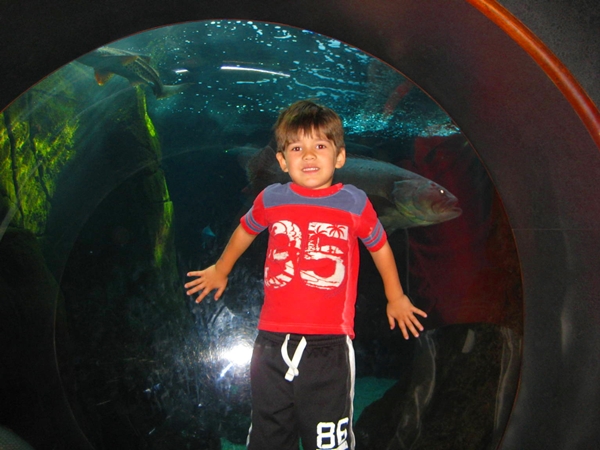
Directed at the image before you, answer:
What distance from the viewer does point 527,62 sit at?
1.58 meters

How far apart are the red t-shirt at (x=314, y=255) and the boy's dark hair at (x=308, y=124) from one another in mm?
166

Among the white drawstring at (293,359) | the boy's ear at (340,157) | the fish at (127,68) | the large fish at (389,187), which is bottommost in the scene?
the white drawstring at (293,359)

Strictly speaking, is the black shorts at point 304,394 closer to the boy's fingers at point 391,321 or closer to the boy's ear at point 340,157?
the boy's fingers at point 391,321

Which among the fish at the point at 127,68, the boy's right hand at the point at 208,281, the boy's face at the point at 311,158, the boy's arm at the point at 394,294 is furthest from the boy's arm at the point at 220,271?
the fish at the point at 127,68

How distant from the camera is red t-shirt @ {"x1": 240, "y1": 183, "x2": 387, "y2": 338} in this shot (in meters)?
1.77

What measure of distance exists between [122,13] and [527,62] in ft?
4.04

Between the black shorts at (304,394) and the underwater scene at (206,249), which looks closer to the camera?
the black shorts at (304,394)

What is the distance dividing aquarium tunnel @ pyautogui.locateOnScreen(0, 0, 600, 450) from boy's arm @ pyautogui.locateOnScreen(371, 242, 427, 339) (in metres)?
0.08

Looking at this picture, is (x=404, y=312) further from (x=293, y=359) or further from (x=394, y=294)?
(x=293, y=359)

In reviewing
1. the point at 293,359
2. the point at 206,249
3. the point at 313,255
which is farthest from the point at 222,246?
the point at 293,359

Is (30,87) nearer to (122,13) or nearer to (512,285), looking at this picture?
(122,13)

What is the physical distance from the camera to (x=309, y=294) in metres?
1.77

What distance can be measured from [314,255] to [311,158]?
1.02 feet

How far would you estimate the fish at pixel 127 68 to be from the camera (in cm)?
192
